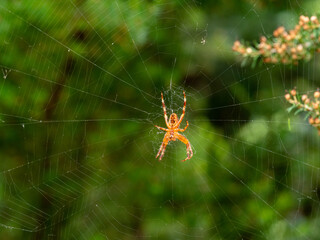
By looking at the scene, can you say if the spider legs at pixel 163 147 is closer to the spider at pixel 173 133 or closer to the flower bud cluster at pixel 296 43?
the spider at pixel 173 133

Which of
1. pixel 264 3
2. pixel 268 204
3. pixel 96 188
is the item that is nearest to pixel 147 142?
pixel 96 188

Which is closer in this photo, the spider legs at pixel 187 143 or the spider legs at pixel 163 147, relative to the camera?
the spider legs at pixel 187 143

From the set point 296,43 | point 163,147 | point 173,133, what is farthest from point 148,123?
point 296,43

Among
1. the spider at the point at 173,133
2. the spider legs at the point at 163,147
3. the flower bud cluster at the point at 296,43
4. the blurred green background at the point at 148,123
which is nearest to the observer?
the flower bud cluster at the point at 296,43

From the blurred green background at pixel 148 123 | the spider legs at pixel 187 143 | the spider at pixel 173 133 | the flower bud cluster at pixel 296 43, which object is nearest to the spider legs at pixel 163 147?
the spider at pixel 173 133

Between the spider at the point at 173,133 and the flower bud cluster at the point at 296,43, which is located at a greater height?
the flower bud cluster at the point at 296,43

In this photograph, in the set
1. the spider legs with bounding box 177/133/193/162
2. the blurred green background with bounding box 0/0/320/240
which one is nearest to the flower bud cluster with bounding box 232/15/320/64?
the blurred green background with bounding box 0/0/320/240

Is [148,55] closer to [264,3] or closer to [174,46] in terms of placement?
[174,46]

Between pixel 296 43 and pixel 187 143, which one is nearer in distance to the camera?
pixel 296 43

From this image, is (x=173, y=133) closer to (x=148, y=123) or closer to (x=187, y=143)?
(x=187, y=143)
